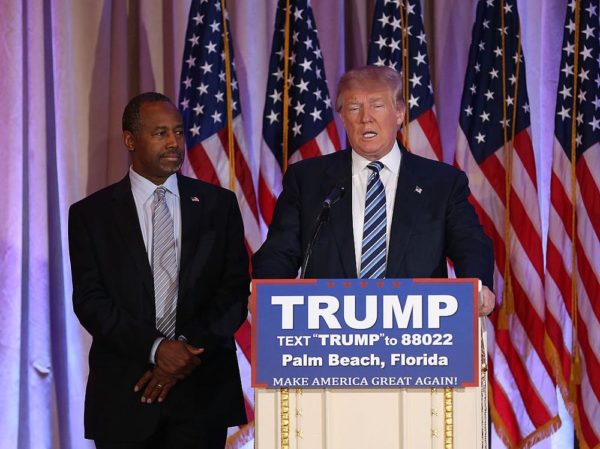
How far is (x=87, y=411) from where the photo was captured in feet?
10.1

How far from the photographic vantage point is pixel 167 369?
2979 millimetres

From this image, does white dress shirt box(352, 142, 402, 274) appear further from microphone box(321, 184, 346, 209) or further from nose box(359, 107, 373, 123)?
microphone box(321, 184, 346, 209)

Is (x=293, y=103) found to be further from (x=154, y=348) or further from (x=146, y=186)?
(x=154, y=348)

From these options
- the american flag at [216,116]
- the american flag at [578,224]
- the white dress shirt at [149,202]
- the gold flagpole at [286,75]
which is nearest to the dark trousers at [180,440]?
the white dress shirt at [149,202]

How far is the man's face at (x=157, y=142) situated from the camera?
325 cm

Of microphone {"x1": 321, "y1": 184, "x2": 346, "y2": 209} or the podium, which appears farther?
microphone {"x1": 321, "y1": 184, "x2": 346, "y2": 209}

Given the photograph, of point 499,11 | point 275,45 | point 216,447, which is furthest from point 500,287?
point 216,447

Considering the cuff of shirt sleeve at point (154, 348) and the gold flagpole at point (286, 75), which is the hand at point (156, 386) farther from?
the gold flagpole at point (286, 75)

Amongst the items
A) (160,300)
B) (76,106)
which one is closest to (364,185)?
(160,300)

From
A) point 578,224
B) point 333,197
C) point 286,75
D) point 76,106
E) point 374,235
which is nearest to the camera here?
point 333,197

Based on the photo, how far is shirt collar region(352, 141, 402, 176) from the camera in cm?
291

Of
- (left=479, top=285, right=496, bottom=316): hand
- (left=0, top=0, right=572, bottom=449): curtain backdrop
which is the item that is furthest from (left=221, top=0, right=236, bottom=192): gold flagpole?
(left=479, top=285, right=496, bottom=316): hand

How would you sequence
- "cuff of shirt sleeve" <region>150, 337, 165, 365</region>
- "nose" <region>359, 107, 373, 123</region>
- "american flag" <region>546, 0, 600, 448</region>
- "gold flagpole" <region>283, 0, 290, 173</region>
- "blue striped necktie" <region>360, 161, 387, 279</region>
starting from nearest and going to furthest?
"blue striped necktie" <region>360, 161, 387, 279</region> → "nose" <region>359, 107, 373, 123</region> → "cuff of shirt sleeve" <region>150, 337, 165, 365</region> → "american flag" <region>546, 0, 600, 448</region> → "gold flagpole" <region>283, 0, 290, 173</region>

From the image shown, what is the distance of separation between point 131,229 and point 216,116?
1325 mm
